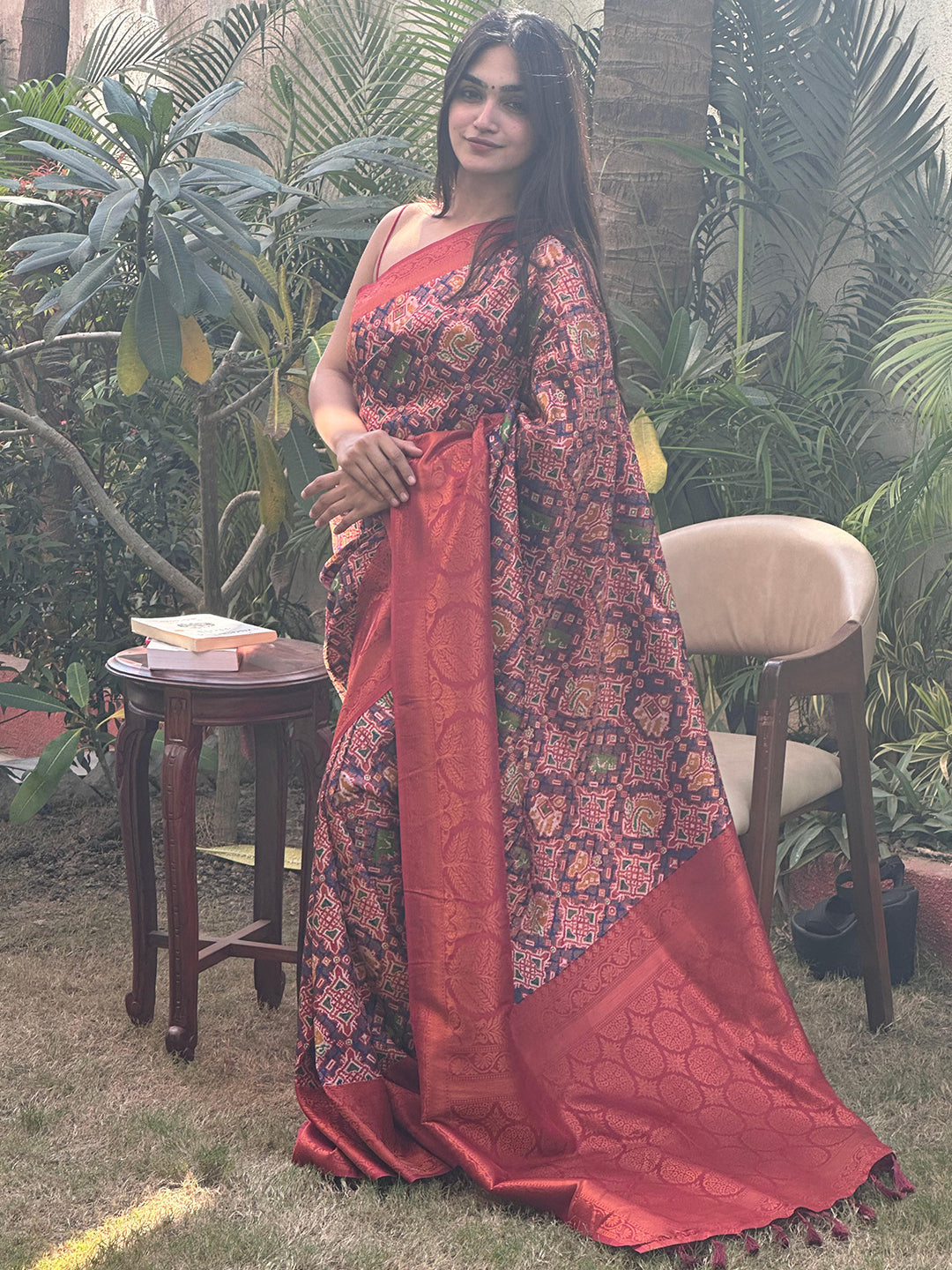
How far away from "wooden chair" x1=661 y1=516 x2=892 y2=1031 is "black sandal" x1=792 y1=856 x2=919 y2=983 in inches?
9.4

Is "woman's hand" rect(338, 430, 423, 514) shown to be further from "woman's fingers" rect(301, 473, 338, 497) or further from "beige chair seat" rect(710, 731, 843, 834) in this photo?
"beige chair seat" rect(710, 731, 843, 834)

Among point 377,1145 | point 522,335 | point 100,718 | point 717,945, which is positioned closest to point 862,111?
point 522,335

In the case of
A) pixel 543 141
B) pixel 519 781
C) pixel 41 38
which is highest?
pixel 41 38

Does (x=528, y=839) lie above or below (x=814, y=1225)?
above

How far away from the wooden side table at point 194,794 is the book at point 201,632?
4cm

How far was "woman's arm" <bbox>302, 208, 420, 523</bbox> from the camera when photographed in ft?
6.77

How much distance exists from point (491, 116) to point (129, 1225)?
1.73 meters

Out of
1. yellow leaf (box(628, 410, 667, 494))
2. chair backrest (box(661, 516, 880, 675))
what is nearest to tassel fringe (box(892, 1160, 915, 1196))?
chair backrest (box(661, 516, 880, 675))

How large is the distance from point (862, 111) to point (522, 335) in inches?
76.9

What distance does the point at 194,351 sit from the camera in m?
2.77

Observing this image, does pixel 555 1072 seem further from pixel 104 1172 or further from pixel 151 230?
pixel 151 230

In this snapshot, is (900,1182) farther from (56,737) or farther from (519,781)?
(56,737)

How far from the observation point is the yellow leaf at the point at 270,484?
3033 millimetres

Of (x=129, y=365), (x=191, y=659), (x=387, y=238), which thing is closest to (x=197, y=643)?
(x=191, y=659)
